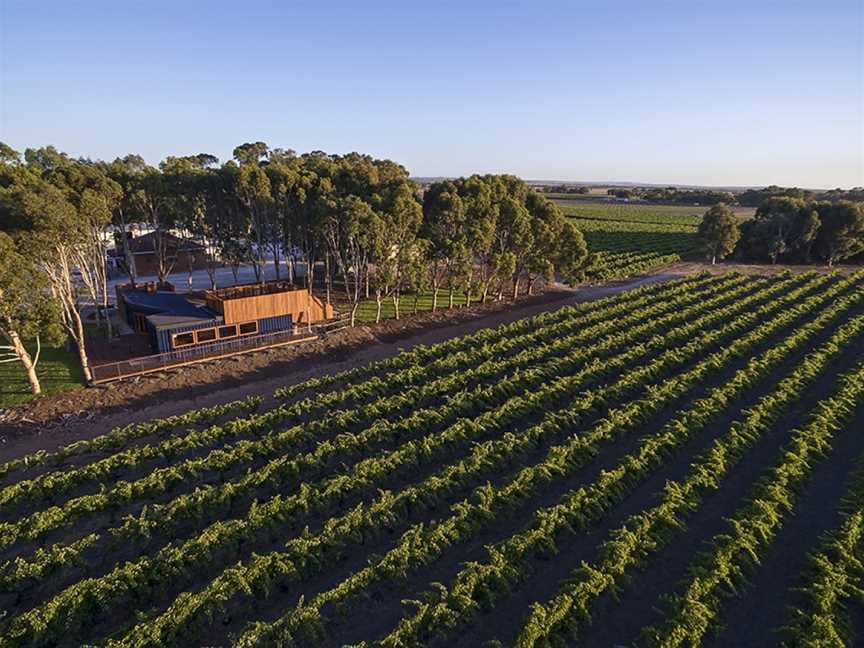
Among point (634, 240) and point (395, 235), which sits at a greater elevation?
point (395, 235)

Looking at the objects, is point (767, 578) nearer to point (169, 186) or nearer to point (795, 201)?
point (169, 186)

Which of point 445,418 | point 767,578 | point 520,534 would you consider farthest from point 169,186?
point 767,578

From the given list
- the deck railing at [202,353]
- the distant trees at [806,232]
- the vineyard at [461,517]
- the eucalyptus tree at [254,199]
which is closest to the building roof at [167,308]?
the deck railing at [202,353]

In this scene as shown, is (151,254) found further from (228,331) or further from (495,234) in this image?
(495,234)

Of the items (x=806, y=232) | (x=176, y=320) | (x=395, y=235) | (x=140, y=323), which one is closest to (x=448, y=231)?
(x=395, y=235)

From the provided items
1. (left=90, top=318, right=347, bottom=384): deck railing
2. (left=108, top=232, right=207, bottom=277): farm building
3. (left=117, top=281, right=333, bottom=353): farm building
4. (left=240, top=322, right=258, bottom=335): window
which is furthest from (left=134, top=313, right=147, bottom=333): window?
(left=108, top=232, right=207, bottom=277): farm building

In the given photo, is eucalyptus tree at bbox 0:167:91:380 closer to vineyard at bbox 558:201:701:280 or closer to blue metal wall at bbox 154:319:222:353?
blue metal wall at bbox 154:319:222:353

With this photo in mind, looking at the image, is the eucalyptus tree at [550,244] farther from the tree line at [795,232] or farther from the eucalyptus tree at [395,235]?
the tree line at [795,232]
